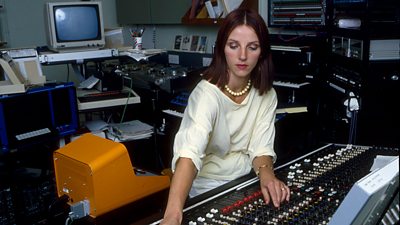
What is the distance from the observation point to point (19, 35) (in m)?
4.61


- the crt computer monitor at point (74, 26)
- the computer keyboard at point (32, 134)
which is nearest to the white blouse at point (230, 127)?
the computer keyboard at point (32, 134)

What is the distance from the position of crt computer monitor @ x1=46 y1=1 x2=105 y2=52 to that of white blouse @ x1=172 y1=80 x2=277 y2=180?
181 cm

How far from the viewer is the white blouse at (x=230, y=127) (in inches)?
53.7

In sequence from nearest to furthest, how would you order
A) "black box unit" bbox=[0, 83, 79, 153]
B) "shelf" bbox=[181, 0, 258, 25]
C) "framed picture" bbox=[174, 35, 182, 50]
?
1. "black box unit" bbox=[0, 83, 79, 153]
2. "shelf" bbox=[181, 0, 258, 25]
3. "framed picture" bbox=[174, 35, 182, 50]

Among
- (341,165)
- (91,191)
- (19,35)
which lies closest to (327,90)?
(341,165)

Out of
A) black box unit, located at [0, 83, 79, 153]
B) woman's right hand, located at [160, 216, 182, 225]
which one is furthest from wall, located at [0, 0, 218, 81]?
woman's right hand, located at [160, 216, 182, 225]

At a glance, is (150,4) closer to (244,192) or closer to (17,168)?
(17,168)

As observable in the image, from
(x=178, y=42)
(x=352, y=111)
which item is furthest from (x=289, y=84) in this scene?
(x=178, y=42)

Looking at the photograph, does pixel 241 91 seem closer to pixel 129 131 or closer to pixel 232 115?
pixel 232 115

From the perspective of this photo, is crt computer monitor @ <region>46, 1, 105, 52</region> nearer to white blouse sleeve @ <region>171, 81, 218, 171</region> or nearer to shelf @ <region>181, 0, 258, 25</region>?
shelf @ <region>181, 0, 258, 25</region>

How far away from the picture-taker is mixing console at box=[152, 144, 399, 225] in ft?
3.27

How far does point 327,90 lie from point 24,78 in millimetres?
1797

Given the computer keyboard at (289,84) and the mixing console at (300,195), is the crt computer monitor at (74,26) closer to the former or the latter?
the computer keyboard at (289,84)

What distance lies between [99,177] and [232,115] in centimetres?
50
